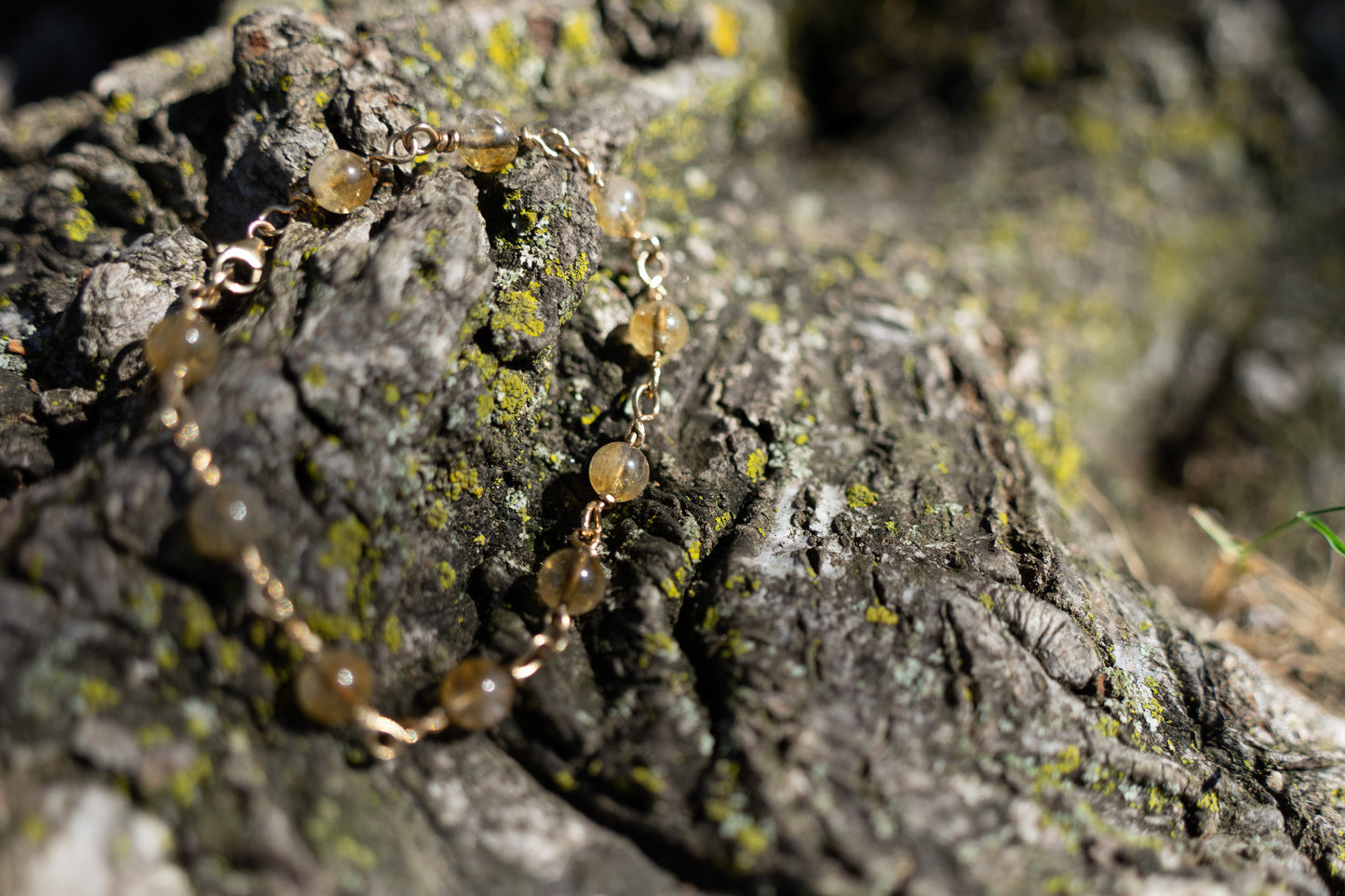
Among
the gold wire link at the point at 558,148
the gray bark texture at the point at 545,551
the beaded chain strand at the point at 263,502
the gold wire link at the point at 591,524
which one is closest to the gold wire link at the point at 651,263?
the beaded chain strand at the point at 263,502

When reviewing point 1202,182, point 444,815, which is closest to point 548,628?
point 444,815

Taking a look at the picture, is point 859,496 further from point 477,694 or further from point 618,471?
point 477,694

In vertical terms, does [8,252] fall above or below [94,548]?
below

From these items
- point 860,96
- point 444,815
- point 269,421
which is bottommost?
point 444,815

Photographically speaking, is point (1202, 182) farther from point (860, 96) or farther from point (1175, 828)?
point (1175, 828)

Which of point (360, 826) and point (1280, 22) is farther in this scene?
point (1280, 22)

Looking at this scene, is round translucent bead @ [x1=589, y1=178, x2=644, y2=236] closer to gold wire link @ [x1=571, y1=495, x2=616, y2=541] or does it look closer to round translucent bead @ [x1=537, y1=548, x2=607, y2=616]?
gold wire link @ [x1=571, y1=495, x2=616, y2=541]
